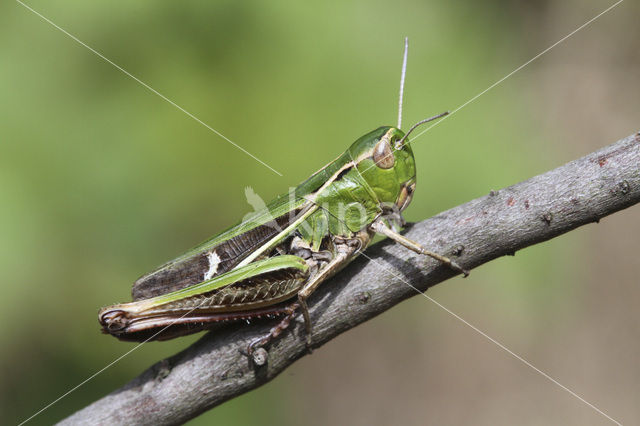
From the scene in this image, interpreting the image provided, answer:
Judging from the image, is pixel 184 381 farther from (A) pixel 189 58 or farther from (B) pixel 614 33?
(B) pixel 614 33

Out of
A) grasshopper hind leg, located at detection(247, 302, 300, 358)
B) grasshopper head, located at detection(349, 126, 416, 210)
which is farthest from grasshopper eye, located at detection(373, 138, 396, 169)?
grasshopper hind leg, located at detection(247, 302, 300, 358)

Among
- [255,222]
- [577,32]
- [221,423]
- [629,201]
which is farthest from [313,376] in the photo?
[577,32]

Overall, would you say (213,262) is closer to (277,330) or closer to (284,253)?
(284,253)

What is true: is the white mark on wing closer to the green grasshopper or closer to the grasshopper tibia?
the green grasshopper

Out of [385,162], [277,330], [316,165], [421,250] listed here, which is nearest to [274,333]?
[277,330]

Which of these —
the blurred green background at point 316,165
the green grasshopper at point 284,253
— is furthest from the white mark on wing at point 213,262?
the blurred green background at point 316,165
